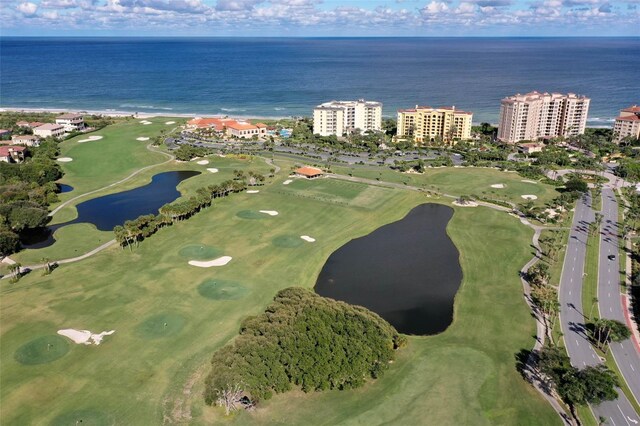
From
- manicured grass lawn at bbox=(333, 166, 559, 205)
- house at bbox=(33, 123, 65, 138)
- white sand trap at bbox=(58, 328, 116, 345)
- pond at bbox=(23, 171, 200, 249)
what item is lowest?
white sand trap at bbox=(58, 328, 116, 345)

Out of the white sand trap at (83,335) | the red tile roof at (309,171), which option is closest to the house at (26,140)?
the red tile roof at (309,171)

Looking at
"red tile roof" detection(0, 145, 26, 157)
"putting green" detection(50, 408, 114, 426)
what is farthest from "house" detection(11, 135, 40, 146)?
"putting green" detection(50, 408, 114, 426)

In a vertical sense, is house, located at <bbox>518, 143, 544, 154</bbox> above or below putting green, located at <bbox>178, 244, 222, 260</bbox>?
above

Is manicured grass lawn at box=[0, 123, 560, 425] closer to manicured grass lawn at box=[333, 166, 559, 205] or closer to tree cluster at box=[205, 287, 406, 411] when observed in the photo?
tree cluster at box=[205, 287, 406, 411]

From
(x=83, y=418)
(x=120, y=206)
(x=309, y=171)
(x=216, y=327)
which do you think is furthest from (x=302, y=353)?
(x=309, y=171)

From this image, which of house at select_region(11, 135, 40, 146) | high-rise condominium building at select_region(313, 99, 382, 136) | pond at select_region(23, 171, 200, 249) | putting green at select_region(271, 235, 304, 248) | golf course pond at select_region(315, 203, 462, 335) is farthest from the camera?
high-rise condominium building at select_region(313, 99, 382, 136)

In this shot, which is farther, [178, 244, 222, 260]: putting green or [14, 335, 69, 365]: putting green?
[178, 244, 222, 260]: putting green

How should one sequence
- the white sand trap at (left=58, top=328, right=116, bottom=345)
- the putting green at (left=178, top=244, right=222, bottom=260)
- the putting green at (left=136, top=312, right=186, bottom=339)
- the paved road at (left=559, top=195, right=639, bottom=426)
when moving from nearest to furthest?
the paved road at (left=559, top=195, right=639, bottom=426) < the white sand trap at (left=58, top=328, right=116, bottom=345) < the putting green at (left=136, top=312, right=186, bottom=339) < the putting green at (left=178, top=244, right=222, bottom=260)
